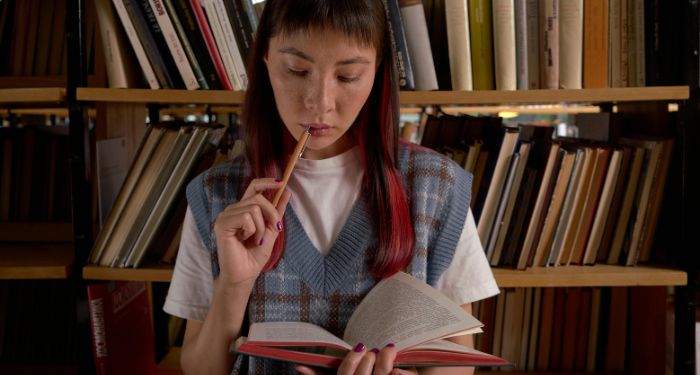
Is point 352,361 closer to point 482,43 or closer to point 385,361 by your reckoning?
point 385,361

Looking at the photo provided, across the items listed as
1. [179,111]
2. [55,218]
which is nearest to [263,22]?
[55,218]

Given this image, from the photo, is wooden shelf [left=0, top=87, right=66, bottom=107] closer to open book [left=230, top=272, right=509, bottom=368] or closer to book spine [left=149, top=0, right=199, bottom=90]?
book spine [left=149, top=0, right=199, bottom=90]

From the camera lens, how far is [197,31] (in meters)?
1.25

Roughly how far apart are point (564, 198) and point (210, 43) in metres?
0.76

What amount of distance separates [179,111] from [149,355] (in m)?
1.48

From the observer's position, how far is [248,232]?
0.87 m

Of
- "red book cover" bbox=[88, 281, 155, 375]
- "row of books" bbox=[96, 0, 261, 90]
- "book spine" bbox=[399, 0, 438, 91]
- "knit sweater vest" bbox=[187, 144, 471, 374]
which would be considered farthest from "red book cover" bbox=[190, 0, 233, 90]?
"red book cover" bbox=[88, 281, 155, 375]

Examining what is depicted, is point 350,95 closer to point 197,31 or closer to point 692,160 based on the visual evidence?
point 197,31

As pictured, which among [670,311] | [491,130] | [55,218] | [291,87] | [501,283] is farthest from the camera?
[55,218]

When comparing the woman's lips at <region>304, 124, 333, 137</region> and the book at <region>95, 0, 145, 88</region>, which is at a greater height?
the book at <region>95, 0, 145, 88</region>

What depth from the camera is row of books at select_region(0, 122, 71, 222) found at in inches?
65.2

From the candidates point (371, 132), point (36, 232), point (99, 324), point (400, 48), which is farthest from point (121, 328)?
point (400, 48)

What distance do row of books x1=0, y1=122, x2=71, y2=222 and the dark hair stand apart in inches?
31.9

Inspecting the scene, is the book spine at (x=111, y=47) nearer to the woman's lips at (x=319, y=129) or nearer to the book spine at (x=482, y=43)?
the woman's lips at (x=319, y=129)
